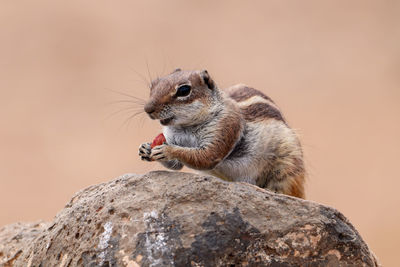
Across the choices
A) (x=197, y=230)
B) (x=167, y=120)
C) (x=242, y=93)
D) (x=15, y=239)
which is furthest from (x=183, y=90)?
(x=15, y=239)

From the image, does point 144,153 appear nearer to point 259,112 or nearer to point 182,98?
point 182,98

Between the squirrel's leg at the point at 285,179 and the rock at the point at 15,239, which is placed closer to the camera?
the squirrel's leg at the point at 285,179

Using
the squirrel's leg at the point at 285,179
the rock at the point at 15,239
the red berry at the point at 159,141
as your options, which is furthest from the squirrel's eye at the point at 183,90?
the rock at the point at 15,239

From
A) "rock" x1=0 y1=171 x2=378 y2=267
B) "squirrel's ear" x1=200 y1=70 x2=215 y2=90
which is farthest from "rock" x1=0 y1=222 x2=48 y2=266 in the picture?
"squirrel's ear" x1=200 y1=70 x2=215 y2=90

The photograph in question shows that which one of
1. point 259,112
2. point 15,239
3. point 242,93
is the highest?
point 242,93

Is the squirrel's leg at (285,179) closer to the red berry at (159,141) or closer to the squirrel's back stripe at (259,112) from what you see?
the squirrel's back stripe at (259,112)

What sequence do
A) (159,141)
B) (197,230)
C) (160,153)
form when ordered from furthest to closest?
(159,141), (160,153), (197,230)
